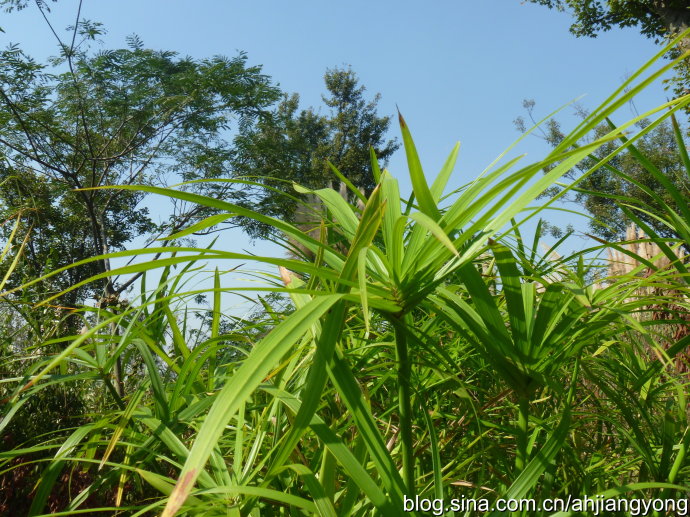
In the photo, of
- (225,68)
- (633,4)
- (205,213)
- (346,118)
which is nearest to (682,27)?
(633,4)

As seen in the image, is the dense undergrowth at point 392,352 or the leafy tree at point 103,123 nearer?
the dense undergrowth at point 392,352

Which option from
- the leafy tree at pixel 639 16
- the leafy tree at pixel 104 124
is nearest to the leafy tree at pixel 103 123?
the leafy tree at pixel 104 124

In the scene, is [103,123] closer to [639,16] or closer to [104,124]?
[104,124]

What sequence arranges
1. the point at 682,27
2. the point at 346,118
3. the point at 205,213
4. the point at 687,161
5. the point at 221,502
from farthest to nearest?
the point at 346,118 < the point at 205,213 < the point at 682,27 < the point at 687,161 < the point at 221,502

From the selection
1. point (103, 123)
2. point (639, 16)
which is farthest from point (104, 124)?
point (639, 16)

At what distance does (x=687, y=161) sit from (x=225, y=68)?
10.2m

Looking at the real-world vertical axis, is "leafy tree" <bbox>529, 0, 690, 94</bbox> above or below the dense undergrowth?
above

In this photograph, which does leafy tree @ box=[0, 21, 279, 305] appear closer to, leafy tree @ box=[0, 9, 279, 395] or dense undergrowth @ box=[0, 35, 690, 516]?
leafy tree @ box=[0, 9, 279, 395]

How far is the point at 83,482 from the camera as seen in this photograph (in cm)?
123

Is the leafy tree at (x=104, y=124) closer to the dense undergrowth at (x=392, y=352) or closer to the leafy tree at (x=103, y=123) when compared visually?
the leafy tree at (x=103, y=123)

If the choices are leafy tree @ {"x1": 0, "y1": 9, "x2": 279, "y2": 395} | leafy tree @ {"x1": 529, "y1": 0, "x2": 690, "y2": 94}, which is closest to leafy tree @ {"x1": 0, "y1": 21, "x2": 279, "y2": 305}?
leafy tree @ {"x1": 0, "y1": 9, "x2": 279, "y2": 395}

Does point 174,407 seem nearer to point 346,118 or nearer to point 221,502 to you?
point 221,502

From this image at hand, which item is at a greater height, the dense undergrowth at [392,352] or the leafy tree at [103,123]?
the leafy tree at [103,123]

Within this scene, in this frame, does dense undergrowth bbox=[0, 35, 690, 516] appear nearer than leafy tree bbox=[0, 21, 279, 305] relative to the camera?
Yes
